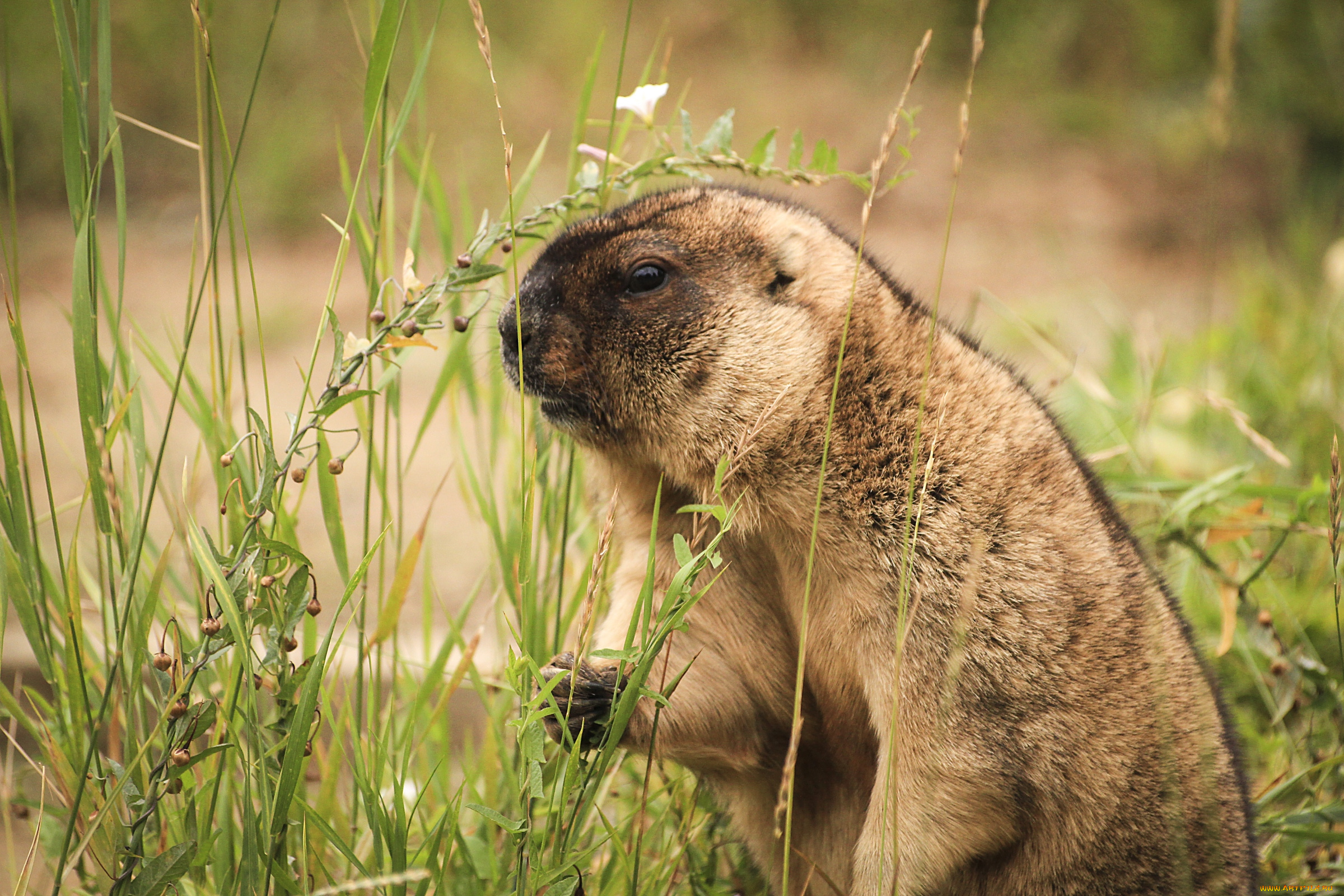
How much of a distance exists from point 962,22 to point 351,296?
6.42 m

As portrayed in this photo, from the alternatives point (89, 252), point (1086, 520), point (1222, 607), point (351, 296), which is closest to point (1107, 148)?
point (351, 296)

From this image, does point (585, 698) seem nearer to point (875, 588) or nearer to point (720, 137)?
point (875, 588)

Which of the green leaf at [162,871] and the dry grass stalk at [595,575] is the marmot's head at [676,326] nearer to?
the dry grass stalk at [595,575]

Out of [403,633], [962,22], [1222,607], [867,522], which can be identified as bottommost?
[403,633]

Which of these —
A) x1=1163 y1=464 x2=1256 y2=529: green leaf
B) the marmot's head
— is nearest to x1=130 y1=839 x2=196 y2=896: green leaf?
the marmot's head

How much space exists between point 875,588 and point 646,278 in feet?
3.27

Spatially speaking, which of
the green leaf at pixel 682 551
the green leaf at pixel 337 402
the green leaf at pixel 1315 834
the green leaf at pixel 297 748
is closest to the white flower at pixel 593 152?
the green leaf at pixel 337 402

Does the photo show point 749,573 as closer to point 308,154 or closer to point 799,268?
point 799,268

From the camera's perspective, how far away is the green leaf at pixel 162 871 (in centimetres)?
196

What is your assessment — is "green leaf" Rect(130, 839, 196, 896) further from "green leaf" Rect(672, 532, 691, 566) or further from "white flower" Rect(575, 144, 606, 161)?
"white flower" Rect(575, 144, 606, 161)

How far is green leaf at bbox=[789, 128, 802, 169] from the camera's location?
8.31 feet

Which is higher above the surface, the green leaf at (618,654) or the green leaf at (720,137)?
the green leaf at (720,137)

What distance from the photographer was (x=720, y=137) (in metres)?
2.54

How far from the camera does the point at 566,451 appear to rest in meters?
3.61
